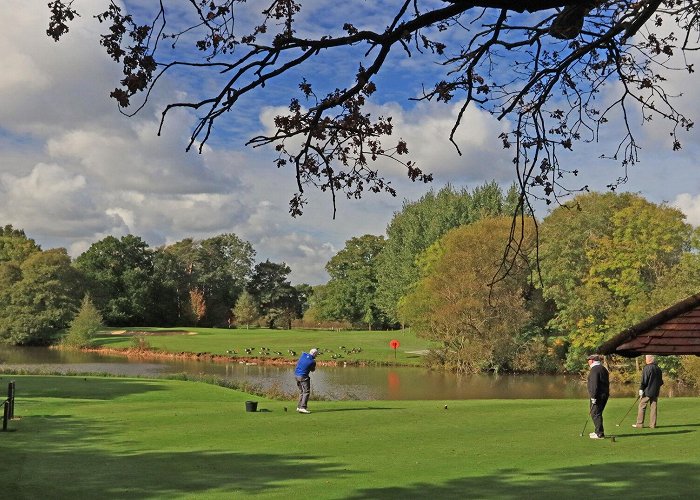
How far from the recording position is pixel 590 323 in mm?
46531

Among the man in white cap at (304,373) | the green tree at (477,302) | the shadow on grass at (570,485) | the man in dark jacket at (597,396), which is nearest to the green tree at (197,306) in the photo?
the green tree at (477,302)

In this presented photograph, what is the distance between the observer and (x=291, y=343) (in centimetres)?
7838

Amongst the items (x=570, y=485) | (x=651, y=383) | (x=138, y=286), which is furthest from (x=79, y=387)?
(x=138, y=286)

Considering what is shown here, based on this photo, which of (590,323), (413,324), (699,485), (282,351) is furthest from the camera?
(282,351)

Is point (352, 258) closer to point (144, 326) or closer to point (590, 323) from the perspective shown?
point (144, 326)

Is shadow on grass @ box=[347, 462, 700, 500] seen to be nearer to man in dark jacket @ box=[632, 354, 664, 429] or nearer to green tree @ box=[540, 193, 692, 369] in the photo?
man in dark jacket @ box=[632, 354, 664, 429]

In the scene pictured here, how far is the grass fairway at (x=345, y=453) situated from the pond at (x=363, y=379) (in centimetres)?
1416

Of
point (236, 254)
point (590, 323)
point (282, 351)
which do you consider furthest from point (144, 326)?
point (590, 323)

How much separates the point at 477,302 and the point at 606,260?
988 cm

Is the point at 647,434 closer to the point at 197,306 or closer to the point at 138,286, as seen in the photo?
the point at 138,286

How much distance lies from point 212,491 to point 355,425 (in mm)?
8002

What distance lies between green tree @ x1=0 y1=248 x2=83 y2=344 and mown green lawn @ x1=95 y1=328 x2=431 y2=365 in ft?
17.2

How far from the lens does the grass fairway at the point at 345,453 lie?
10398 mm

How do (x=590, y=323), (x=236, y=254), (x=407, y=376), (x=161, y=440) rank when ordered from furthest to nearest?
(x=236, y=254)
(x=407, y=376)
(x=590, y=323)
(x=161, y=440)
